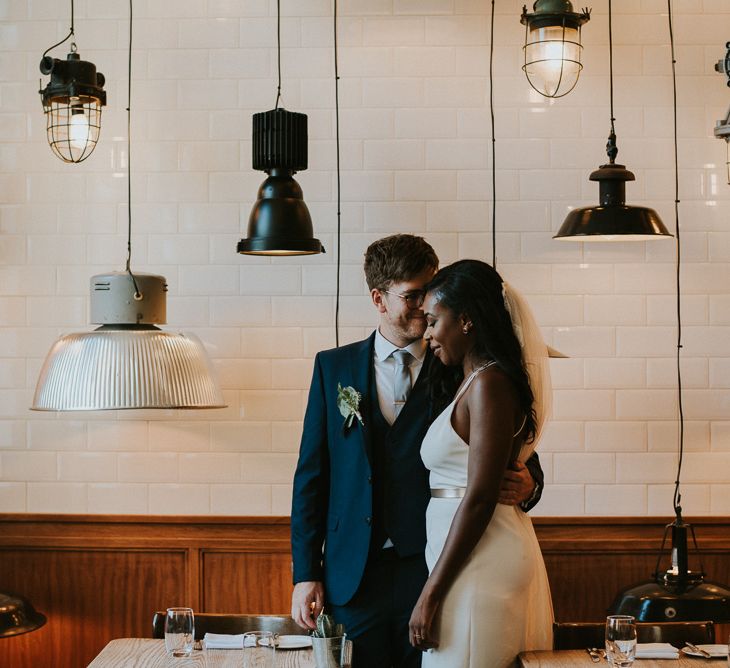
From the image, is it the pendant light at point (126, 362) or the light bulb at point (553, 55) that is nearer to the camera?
the pendant light at point (126, 362)

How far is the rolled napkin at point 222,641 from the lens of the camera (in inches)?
112

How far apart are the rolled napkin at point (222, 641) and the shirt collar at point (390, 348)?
0.99 m

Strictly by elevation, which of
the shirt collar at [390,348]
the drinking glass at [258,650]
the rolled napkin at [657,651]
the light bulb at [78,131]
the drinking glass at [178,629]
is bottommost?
the rolled napkin at [657,651]

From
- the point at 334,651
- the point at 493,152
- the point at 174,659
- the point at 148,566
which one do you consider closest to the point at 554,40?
the point at 493,152

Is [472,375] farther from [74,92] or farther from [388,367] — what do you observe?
[74,92]

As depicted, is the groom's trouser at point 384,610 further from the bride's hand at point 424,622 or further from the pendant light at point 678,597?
the pendant light at point 678,597

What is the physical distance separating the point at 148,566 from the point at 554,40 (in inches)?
106

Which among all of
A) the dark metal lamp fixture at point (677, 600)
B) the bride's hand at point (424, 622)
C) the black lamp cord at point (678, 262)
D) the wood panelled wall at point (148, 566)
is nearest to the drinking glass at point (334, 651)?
the bride's hand at point (424, 622)

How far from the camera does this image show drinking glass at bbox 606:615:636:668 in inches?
97.8

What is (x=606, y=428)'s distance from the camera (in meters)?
4.17

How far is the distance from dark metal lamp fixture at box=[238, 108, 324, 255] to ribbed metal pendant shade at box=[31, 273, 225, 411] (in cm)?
49

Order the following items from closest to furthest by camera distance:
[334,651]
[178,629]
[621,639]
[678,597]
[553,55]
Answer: [334,651]
[621,639]
[178,629]
[678,597]
[553,55]

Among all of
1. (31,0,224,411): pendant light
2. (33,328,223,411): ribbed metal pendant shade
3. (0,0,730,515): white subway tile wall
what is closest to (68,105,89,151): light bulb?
(0,0,730,515): white subway tile wall

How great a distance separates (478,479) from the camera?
104 inches
